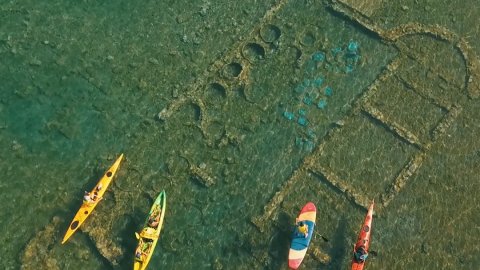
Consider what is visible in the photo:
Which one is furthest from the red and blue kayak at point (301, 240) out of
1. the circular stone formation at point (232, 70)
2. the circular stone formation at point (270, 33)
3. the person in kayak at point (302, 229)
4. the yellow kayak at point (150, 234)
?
the circular stone formation at point (270, 33)

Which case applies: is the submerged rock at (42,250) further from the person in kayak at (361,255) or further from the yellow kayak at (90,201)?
the person in kayak at (361,255)

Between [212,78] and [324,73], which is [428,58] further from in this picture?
[212,78]

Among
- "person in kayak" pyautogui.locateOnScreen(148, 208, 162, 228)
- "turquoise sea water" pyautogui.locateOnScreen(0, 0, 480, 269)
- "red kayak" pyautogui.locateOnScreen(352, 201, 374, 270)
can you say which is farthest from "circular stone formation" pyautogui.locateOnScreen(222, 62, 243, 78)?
"red kayak" pyautogui.locateOnScreen(352, 201, 374, 270)

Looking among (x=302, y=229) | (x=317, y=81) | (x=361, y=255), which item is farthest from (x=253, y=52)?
(x=361, y=255)

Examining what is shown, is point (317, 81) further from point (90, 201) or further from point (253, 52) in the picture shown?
point (90, 201)

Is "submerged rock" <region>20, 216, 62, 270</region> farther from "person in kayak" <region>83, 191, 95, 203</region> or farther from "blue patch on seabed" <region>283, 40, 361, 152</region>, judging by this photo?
"blue patch on seabed" <region>283, 40, 361, 152</region>

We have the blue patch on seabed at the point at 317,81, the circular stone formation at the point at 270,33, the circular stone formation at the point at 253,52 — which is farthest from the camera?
the circular stone formation at the point at 270,33

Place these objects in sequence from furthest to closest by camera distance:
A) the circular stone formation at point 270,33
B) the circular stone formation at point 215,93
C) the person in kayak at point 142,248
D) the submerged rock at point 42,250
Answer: the circular stone formation at point 270,33 → the circular stone formation at point 215,93 → the submerged rock at point 42,250 → the person in kayak at point 142,248
